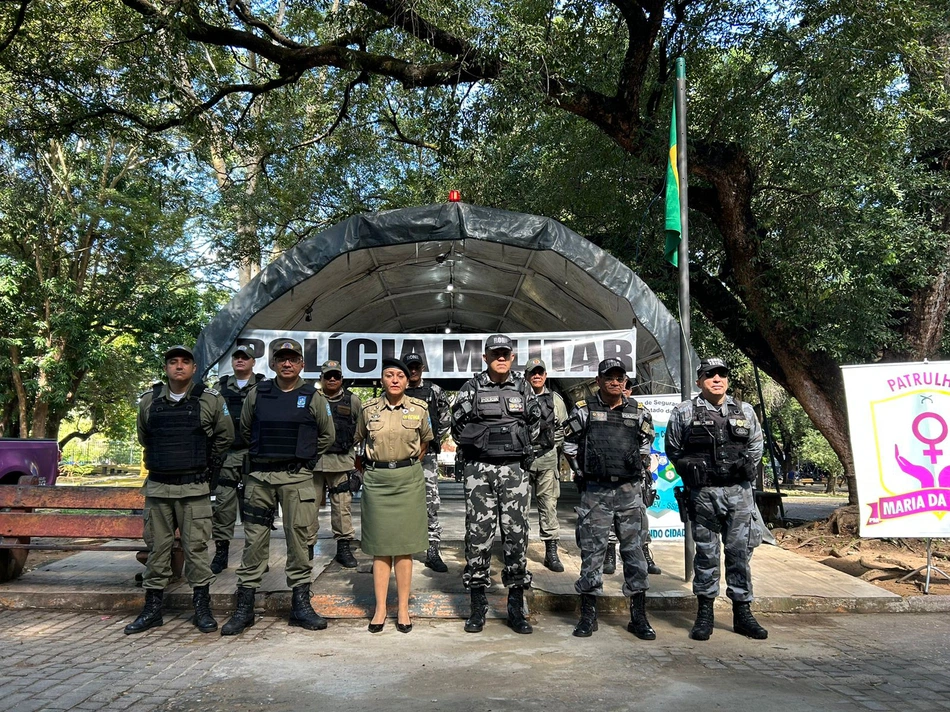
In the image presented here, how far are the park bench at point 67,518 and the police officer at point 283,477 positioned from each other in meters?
1.01

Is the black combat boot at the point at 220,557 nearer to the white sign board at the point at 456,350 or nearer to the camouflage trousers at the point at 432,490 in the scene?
the camouflage trousers at the point at 432,490

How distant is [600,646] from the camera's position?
4824 mm

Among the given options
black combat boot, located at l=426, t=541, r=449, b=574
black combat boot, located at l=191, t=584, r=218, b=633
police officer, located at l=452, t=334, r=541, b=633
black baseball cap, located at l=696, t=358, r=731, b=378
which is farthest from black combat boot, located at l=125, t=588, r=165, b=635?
black baseball cap, located at l=696, t=358, r=731, b=378

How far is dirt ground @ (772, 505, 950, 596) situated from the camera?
700 centimetres

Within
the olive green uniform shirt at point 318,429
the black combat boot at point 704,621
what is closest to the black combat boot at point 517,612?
the black combat boot at point 704,621

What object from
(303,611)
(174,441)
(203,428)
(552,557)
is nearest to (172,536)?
(174,441)

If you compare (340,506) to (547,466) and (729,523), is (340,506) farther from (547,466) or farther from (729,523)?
(729,523)

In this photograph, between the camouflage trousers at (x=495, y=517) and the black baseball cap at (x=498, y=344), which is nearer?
the camouflage trousers at (x=495, y=517)

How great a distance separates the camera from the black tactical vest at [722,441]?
515cm

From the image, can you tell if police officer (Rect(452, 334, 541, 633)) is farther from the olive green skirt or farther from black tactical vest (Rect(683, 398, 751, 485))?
black tactical vest (Rect(683, 398, 751, 485))

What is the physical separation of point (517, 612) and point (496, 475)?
3.25ft

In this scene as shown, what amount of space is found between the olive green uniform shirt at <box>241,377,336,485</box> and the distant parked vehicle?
3.14 m

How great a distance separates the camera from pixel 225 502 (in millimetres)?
6598

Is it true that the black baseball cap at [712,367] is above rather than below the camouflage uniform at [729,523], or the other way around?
above
